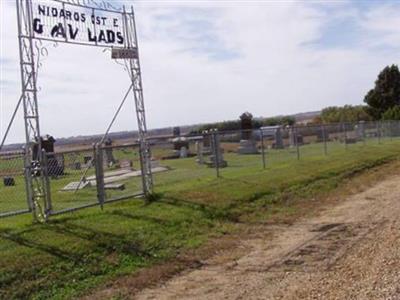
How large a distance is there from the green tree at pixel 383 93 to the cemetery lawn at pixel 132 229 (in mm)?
48992

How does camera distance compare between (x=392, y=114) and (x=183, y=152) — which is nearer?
(x=183, y=152)

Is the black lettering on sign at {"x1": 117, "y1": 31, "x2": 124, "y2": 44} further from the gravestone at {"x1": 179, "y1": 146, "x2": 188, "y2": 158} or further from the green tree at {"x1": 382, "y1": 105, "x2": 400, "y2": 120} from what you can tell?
the green tree at {"x1": 382, "y1": 105, "x2": 400, "y2": 120}

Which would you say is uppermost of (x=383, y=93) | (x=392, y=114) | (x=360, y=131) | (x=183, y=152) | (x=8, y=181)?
(x=383, y=93)

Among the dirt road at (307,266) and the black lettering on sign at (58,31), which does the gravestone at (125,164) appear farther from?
the dirt road at (307,266)

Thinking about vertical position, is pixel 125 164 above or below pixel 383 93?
below

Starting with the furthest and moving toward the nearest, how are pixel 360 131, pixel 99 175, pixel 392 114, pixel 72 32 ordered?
pixel 392 114 → pixel 360 131 → pixel 72 32 → pixel 99 175

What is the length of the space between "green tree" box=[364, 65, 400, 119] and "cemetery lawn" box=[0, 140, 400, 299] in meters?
49.0

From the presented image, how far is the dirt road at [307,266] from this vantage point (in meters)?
7.48

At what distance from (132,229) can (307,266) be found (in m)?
3.67

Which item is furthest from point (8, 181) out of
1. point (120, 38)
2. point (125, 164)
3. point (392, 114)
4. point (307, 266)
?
point (392, 114)

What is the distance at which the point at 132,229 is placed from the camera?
11.4 meters

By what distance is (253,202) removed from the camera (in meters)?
15.6

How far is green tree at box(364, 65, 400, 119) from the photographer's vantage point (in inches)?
2633

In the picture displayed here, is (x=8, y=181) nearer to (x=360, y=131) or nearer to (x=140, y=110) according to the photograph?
(x=140, y=110)
